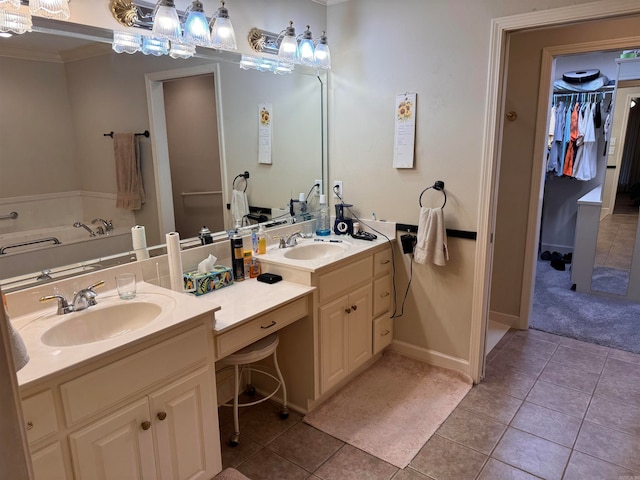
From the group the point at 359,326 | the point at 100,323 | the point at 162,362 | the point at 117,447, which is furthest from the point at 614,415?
the point at 100,323

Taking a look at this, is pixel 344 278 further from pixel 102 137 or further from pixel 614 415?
pixel 614 415

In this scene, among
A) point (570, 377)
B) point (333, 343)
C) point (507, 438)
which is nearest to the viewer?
point (507, 438)

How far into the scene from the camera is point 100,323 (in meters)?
1.77

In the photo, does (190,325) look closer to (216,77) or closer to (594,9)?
(216,77)

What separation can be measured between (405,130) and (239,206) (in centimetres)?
112

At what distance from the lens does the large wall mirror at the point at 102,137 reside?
5.61 feet

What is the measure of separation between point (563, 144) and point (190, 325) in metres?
4.63

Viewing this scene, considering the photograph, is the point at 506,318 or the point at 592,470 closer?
the point at 592,470

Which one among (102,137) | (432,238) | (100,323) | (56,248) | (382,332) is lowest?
(382,332)

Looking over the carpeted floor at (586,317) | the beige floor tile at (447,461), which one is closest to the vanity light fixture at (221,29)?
the beige floor tile at (447,461)

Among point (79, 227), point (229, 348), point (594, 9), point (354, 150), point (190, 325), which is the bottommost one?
point (229, 348)

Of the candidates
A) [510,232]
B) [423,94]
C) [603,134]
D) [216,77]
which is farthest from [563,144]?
[216,77]

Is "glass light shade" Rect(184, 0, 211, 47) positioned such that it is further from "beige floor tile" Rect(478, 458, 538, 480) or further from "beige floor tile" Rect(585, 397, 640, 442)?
"beige floor tile" Rect(585, 397, 640, 442)

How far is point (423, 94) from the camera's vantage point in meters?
2.72
